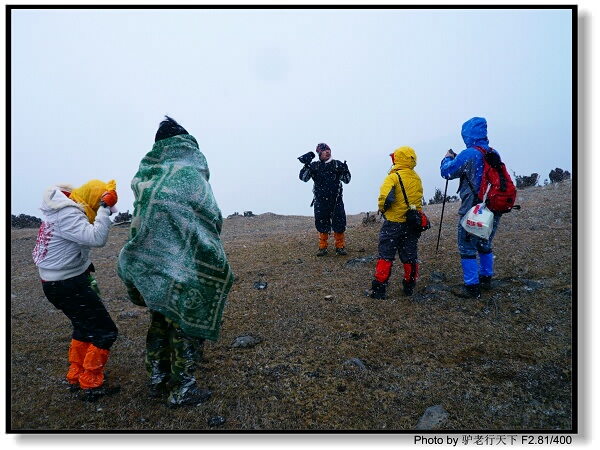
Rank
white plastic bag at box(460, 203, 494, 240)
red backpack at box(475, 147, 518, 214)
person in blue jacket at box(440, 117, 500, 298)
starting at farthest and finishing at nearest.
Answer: person in blue jacket at box(440, 117, 500, 298), red backpack at box(475, 147, 518, 214), white plastic bag at box(460, 203, 494, 240)

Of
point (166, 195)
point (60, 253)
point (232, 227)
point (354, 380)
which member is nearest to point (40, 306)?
point (60, 253)

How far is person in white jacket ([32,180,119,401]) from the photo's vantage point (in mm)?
3264

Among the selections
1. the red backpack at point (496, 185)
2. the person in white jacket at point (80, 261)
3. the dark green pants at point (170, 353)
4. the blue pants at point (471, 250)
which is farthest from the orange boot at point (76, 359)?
the red backpack at point (496, 185)

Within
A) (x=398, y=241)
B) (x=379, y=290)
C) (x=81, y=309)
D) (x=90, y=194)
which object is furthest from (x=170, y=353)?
(x=398, y=241)

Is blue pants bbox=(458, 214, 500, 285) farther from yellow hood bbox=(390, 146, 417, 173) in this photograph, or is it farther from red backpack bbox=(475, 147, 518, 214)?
yellow hood bbox=(390, 146, 417, 173)

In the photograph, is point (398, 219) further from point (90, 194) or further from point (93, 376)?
point (93, 376)

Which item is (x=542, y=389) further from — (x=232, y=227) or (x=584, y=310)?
(x=232, y=227)

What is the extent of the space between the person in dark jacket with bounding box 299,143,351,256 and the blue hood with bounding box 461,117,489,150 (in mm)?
2865

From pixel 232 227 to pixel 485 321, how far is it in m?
10.8

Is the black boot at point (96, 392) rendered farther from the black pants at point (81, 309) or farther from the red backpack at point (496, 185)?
the red backpack at point (496, 185)

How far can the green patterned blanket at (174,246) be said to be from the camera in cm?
305

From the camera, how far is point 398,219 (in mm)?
5215

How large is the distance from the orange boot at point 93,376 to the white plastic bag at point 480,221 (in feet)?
13.8

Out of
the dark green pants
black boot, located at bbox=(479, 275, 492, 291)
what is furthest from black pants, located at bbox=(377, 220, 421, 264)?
the dark green pants
